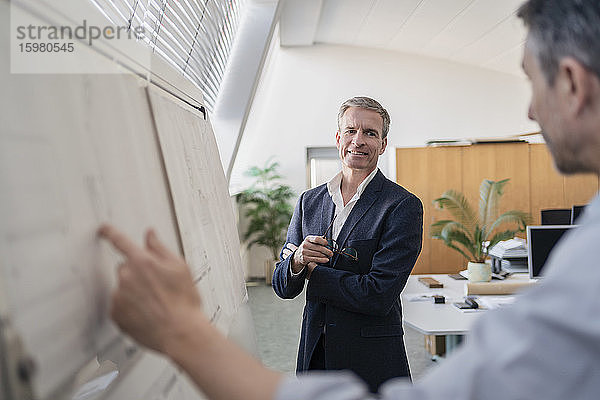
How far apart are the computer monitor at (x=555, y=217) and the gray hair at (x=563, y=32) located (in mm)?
4989

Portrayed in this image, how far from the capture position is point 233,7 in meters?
4.18

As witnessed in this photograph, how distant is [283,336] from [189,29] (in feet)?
11.1

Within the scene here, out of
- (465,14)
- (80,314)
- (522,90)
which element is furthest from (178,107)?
(522,90)

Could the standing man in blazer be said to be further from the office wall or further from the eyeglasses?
the office wall

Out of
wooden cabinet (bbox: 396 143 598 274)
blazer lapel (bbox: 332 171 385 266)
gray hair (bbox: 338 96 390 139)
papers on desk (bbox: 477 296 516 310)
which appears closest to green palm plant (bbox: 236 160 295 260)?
wooden cabinet (bbox: 396 143 598 274)

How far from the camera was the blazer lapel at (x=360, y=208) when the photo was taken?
208cm

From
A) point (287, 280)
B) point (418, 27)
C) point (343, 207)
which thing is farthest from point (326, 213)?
point (418, 27)

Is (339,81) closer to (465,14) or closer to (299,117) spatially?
(299,117)

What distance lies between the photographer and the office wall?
8.84m

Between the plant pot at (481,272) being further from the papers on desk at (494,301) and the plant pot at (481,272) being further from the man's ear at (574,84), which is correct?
the man's ear at (574,84)

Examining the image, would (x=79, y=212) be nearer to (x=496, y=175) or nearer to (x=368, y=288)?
(x=368, y=288)

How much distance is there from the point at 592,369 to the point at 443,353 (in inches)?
166

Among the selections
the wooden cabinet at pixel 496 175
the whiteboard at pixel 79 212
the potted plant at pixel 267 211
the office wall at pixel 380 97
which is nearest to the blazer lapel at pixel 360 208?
the whiteboard at pixel 79 212

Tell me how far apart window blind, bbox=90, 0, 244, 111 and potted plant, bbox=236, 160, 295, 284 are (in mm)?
3576
